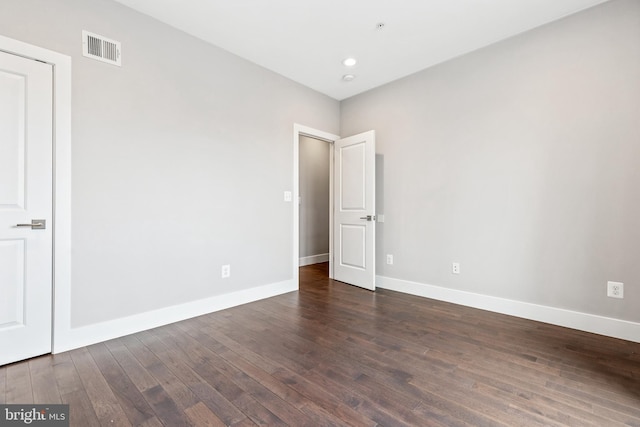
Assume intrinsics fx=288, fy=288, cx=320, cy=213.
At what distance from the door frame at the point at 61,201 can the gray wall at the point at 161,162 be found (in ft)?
0.16

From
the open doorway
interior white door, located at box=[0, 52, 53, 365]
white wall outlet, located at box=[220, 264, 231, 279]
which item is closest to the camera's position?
interior white door, located at box=[0, 52, 53, 365]

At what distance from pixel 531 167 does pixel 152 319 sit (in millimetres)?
3771

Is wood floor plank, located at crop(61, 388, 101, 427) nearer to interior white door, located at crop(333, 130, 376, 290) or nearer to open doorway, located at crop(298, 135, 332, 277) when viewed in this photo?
interior white door, located at crop(333, 130, 376, 290)

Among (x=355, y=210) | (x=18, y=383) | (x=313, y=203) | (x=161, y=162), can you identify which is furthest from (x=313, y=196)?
(x=18, y=383)

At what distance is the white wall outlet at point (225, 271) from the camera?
10.1 ft

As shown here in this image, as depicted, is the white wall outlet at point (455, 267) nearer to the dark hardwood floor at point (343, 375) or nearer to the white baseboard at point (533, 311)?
the white baseboard at point (533, 311)

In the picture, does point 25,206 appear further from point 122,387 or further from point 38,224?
point 122,387

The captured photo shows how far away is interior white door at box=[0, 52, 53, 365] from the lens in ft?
6.33

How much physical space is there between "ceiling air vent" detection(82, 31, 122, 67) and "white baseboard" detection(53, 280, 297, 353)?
2.10 m

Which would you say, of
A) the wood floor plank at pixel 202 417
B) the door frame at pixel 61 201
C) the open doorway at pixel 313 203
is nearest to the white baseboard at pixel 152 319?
the door frame at pixel 61 201

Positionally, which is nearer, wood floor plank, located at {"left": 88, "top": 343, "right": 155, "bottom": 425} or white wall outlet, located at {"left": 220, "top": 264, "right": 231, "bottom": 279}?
wood floor plank, located at {"left": 88, "top": 343, "right": 155, "bottom": 425}

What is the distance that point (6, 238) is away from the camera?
6.33 ft

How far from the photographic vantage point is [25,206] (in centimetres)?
199

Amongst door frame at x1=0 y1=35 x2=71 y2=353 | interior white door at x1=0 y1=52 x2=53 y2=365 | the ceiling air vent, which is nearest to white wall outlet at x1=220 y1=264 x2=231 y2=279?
door frame at x1=0 y1=35 x2=71 y2=353
